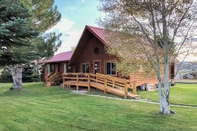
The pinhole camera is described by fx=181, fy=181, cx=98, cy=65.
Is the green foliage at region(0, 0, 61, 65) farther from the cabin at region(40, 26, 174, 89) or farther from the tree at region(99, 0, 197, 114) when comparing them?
the cabin at region(40, 26, 174, 89)

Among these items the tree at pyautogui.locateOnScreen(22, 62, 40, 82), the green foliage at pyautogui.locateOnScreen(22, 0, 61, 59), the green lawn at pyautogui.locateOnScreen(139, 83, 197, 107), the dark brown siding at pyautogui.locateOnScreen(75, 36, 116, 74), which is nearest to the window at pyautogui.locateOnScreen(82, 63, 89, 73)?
the dark brown siding at pyautogui.locateOnScreen(75, 36, 116, 74)

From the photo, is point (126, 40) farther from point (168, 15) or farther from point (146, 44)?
point (168, 15)

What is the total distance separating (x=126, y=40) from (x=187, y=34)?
6.81 ft

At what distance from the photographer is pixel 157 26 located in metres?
6.40

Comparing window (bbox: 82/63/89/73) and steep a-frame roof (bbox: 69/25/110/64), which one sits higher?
steep a-frame roof (bbox: 69/25/110/64)

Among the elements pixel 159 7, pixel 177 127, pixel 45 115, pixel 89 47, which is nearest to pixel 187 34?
pixel 159 7

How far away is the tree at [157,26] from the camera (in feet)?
20.1

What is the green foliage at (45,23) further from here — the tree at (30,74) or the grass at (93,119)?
the tree at (30,74)

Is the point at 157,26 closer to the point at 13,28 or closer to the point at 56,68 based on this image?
the point at 13,28

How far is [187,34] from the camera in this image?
20.2ft

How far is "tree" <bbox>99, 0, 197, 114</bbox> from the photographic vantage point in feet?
20.1

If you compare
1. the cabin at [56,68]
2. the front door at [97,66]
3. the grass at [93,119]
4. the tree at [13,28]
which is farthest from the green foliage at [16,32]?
the cabin at [56,68]

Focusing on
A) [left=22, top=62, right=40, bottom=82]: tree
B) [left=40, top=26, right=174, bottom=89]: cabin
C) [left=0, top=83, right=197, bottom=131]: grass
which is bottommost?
[left=0, top=83, right=197, bottom=131]: grass

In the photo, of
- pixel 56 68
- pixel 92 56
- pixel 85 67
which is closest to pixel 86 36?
pixel 92 56
